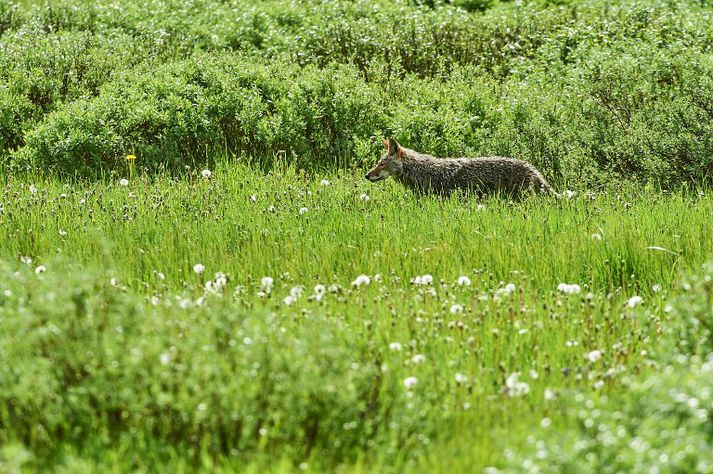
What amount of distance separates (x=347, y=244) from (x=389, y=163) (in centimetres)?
184

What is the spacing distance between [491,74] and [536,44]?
6.01 feet

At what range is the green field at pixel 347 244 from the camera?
4.53 metres

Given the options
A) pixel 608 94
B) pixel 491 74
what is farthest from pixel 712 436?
pixel 491 74

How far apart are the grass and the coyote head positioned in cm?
76

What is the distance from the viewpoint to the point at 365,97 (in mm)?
11758

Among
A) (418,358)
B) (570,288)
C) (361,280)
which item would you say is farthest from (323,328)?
(570,288)

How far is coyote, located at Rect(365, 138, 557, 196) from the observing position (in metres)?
9.45

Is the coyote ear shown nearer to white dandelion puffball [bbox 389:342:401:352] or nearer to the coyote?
the coyote

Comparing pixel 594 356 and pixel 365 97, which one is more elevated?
pixel 594 356

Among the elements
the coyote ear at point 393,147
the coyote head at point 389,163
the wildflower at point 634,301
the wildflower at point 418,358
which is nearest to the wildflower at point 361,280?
the wildflower at point 418,358

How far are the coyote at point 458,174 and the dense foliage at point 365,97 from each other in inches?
35.2

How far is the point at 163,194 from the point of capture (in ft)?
30.9

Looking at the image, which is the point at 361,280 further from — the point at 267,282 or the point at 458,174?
the point at 458,174

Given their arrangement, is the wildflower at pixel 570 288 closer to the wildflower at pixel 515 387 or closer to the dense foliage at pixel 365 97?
the wildflower at pixel 515 387
